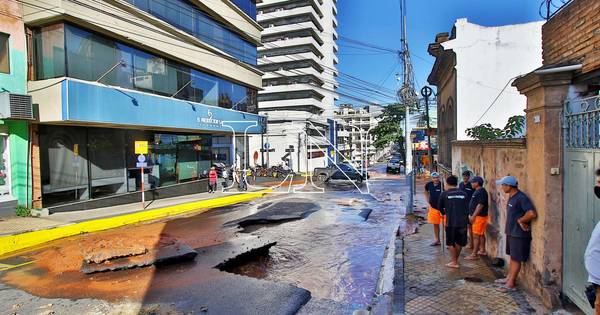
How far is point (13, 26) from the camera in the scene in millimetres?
13039

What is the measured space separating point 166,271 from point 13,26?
37.1 ft

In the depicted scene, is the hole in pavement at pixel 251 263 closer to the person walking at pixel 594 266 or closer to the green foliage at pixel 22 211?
the person walking at pixel 594 266

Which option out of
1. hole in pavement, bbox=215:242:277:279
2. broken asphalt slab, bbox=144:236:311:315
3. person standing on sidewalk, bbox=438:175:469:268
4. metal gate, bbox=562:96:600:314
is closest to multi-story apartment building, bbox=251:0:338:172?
hole in pavement, bbox=215:242:277:279

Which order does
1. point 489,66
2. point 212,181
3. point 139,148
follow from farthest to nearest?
point 212,181 → point 139,148 → point 489,66

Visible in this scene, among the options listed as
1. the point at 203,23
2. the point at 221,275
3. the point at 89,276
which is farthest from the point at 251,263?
the point at 203,23

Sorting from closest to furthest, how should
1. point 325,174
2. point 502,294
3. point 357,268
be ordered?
point 502,294 → point 357,268 → point 325,174

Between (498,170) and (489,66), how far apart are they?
9322mm

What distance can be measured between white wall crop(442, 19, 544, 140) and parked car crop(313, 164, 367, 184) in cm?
1272

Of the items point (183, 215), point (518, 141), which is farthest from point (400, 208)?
point (518, 141)

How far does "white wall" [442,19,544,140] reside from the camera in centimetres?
1422

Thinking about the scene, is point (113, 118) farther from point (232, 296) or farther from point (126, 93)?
point (232, 296)

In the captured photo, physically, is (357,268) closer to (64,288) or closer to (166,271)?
(166,271)

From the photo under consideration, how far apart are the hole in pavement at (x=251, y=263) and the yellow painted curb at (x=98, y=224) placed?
18.7ft

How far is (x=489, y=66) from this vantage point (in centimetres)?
1470
